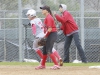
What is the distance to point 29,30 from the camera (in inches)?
645

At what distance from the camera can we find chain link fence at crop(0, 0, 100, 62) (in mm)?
16109

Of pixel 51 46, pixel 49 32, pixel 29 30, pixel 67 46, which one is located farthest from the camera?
pixel 29 30

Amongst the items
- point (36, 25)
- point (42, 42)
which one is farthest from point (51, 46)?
point (36, 25)

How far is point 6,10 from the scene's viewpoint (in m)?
16.2

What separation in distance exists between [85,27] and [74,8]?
81 centimetres

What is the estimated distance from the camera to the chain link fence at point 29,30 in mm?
16109

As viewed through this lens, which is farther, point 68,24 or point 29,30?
point 29,30

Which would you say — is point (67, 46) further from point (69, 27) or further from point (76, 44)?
point (69, 27)

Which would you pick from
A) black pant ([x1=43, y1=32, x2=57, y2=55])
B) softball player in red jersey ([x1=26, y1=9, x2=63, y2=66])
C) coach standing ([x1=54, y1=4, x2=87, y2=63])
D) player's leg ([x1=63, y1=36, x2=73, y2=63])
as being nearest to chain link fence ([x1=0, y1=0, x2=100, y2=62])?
player's leg ([x1=63, y1=36, x2=73, y2=63])

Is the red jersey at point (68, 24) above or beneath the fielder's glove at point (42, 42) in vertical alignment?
above

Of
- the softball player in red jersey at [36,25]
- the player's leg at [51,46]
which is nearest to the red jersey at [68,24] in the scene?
the softball player in red jersey at [36,25]

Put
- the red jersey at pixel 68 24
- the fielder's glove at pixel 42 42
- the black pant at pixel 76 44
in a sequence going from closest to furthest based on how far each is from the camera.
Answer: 1. the fielder's glove at pixel 42 42
2. the red jersey at pixel 68 24
3. the black pant at pixel 76 44

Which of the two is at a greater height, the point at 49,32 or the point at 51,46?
the point at 49,32

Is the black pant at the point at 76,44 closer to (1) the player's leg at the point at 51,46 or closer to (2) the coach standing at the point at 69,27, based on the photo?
(2) the coach standing at the point at 69,27
